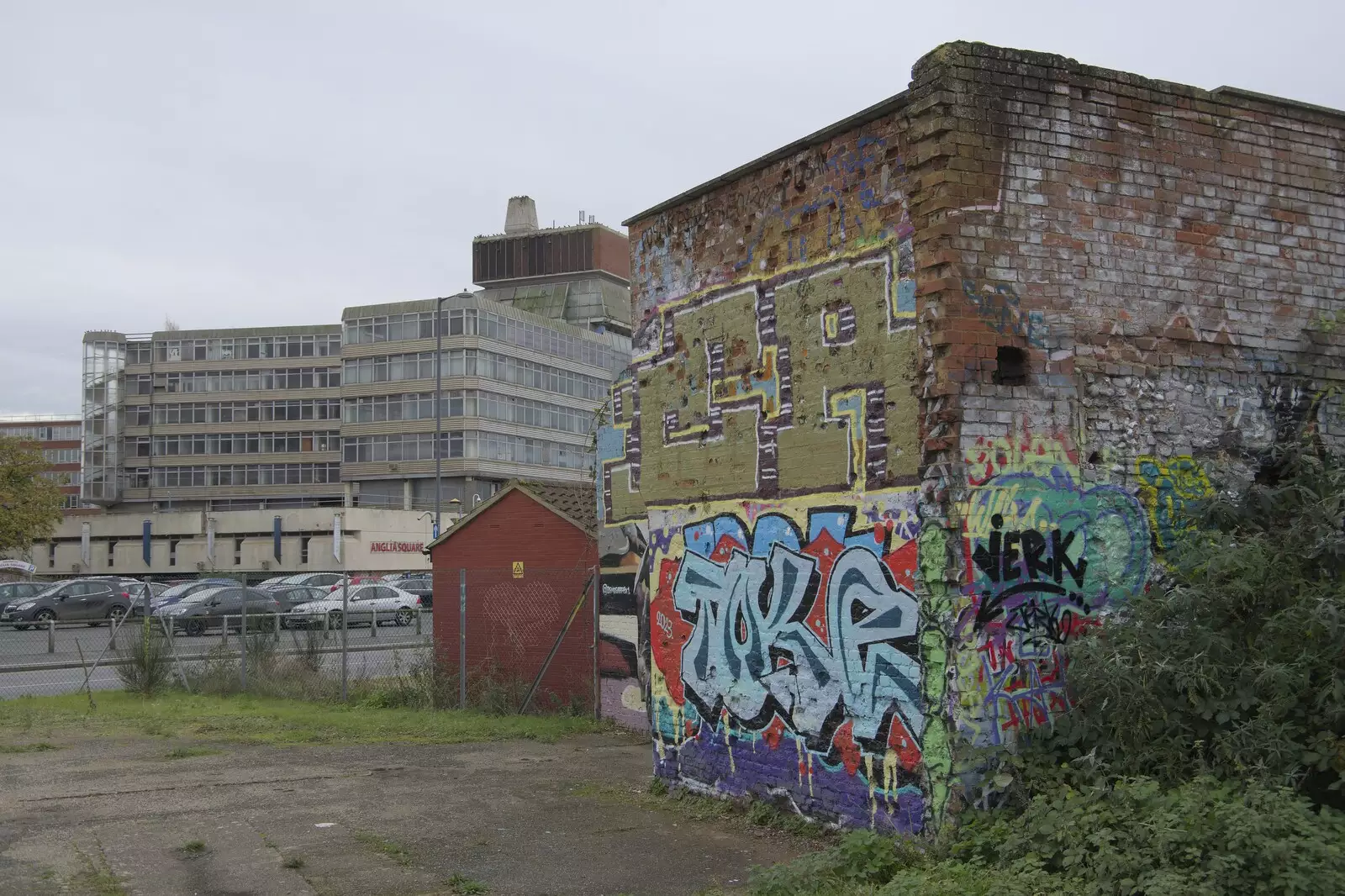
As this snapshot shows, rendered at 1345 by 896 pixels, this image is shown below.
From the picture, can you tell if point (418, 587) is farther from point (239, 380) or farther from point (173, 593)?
point (239, 380)

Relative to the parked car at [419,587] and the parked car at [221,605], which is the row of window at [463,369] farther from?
the parked car at [221,605]

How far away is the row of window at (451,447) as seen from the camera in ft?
202

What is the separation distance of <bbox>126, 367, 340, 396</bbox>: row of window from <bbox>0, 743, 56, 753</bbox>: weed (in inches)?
2386

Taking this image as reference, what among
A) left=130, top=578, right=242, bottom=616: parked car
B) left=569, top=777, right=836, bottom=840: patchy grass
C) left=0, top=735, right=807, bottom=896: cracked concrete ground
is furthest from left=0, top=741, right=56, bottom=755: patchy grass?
left=130, top=578, right=242, bottom=616: parked car

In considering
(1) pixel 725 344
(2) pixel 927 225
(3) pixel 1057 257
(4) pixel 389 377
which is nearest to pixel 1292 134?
(3) pixel 1057 257

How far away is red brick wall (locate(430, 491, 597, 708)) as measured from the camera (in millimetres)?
14727

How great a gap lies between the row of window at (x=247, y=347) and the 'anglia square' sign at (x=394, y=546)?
1612cm

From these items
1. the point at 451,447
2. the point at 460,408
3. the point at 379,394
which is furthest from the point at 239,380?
the point at 460,408

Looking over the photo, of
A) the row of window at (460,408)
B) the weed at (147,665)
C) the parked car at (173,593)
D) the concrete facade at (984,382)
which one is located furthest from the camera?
the row of window at (460,408)

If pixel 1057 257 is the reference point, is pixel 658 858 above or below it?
below

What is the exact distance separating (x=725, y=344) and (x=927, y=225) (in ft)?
8.55

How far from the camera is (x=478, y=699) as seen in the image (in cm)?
1550

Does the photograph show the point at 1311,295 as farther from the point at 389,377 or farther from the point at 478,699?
the point at 389,377

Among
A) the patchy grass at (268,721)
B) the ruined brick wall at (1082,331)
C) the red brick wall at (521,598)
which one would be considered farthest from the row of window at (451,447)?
the ruined brick wall at (1082,331)
